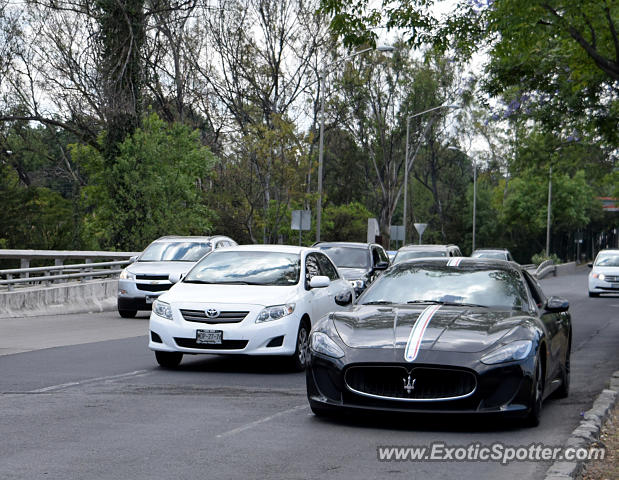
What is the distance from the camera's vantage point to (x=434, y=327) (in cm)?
871

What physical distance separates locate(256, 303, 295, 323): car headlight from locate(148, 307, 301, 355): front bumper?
0.19ft

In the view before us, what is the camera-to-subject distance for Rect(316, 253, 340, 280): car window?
14.9 metres

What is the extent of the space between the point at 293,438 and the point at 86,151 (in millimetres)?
38421

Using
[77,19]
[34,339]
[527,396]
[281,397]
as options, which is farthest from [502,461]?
[77,19]

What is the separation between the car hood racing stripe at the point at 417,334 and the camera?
8.32m

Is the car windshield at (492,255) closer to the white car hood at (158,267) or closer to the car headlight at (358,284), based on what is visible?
the car headlight at (358,284)

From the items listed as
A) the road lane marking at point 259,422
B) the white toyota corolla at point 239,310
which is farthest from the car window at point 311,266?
the road lane marking at point 259,422

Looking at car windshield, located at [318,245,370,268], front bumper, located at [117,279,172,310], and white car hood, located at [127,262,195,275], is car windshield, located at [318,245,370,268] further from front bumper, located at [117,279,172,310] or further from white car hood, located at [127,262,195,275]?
front bumper, located at [117,279,172,310]

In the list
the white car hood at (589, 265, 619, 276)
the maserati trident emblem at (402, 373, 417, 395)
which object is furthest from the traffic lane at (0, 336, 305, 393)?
the white car hood at (589, 265, 619, 276)

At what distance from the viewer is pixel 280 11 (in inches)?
1818

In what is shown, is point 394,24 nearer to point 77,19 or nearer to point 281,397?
point 281,397

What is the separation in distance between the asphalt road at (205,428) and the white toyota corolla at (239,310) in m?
0.33

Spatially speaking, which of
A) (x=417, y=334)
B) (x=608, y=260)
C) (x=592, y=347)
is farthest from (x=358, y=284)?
(x=608, y=260)

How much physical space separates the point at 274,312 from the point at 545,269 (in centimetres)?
5293
